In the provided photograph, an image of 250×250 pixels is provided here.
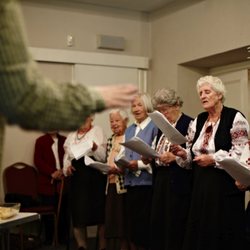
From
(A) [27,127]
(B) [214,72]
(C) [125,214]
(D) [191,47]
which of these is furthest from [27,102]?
(B) [214,72]

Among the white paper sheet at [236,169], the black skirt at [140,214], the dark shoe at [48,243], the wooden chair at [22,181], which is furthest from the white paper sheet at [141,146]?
the dark shoe at [48,243]

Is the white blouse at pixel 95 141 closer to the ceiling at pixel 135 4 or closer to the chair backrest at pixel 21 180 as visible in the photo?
the chair backrest at pixel 21 180

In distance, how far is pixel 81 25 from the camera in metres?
5.46

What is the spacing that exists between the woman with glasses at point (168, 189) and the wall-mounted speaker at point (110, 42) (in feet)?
7.98

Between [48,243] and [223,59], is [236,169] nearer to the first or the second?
[223,59]

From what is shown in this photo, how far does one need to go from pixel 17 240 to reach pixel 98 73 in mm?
2563

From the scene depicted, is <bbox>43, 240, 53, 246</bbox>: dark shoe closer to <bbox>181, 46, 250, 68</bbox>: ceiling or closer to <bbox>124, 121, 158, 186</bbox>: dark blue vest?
<bbox>124, 121, 158, 186</bbox>: dark blue vest

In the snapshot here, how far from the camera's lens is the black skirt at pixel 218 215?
8.44ft

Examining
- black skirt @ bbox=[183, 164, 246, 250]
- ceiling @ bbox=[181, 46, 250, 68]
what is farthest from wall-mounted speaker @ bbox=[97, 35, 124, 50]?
black skirt @ bbox=[183, 164, 246, 250]

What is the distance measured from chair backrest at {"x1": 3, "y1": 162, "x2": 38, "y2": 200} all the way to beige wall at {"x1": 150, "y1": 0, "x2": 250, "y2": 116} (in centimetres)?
226

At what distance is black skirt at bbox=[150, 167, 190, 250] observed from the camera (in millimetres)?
3033

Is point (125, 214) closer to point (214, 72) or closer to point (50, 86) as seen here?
point (214, 72)

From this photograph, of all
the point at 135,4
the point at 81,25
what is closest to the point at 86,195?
the point at 81,25

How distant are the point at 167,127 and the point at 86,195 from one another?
5.87 ft
